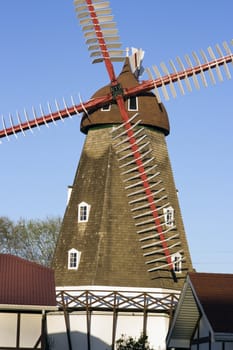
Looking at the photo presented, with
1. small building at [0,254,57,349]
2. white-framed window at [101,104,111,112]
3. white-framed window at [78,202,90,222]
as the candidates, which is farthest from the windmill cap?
small building at [0,254,57,349]

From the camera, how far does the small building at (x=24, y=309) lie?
23.9m

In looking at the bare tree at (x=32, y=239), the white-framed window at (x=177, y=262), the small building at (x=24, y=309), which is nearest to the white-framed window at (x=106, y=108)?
the white-framed window at (x=177, y=262)

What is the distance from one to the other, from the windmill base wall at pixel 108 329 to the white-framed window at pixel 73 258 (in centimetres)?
214

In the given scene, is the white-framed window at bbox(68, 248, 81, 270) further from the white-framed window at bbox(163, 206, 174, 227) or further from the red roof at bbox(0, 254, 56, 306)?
the red roof at bbox(0, 254, 56, 306)

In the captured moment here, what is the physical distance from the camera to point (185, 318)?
80.5 ft

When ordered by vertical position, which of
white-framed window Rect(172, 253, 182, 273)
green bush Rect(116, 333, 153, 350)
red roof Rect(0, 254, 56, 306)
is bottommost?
green bush Rect(116, 333, 153, 350)

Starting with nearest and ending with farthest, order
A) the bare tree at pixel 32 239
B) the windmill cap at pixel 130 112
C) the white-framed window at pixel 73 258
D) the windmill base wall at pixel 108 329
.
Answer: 1. the windmill base wall at pixel 108 329
2. the white-framed window at pixel 73 258
3. the windmill cap at pixel 130 112
4. the bare tree at pixel 32 239

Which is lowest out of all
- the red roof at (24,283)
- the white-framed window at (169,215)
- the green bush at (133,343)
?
the green bush at (133,343)

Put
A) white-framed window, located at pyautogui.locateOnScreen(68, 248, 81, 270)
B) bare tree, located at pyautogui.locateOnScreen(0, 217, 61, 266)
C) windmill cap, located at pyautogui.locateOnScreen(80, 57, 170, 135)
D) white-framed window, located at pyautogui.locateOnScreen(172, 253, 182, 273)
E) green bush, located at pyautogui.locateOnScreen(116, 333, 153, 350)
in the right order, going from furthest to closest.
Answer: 1. bare tree, located at pyautogui.locateOnScreen(0, 217, 61, 266)
2. windmill cap, located at pyautogui.locateOnScreen(80, 57, 170, 135)
3. white-framed window, located at pyautogui.locateOnScreen(68, 248, 81, 270)
4. white-framed window, located at pyautogui.locateOnScreen(172, 253, 182, 273)
5. green bush, located at pyautogui.locateOnScreen(116, 333, 153, 350)

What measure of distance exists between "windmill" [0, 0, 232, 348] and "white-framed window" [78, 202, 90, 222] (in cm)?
3

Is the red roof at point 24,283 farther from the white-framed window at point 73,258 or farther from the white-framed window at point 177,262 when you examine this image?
the white-framed window at point 177,262

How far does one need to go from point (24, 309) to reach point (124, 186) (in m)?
13.5

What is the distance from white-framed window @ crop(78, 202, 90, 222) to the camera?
36.7m

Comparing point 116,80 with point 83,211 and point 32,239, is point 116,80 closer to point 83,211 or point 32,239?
point 83,211
